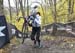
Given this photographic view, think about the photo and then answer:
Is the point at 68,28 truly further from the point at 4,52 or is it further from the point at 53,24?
the point at 4,52

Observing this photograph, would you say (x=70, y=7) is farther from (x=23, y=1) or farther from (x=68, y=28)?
(x=23, y=1)

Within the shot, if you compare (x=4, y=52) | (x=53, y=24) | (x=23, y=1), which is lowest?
(x=4, y=52)

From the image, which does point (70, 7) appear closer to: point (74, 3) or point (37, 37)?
point (74, 3)

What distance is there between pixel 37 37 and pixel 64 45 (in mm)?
1018

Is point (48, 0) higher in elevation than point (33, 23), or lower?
higher

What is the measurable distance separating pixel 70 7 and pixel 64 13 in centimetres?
31

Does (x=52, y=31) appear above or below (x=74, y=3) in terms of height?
below

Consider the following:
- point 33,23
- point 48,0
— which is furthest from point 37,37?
point 48,0

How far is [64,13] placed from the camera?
13.2m

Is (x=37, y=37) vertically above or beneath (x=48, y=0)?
beneath

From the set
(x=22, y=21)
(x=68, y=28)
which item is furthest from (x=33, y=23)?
(x=68, y=28)

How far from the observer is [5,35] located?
13.3 m

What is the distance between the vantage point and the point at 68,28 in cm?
1324

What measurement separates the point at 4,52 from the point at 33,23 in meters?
1.47
